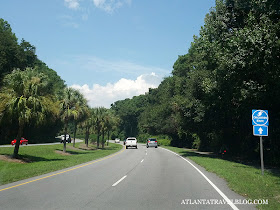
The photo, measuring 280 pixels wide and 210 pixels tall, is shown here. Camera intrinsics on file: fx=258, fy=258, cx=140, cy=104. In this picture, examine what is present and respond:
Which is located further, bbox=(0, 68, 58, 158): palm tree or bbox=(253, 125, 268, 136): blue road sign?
bbox=(0, 68, 58, 158): palm tree

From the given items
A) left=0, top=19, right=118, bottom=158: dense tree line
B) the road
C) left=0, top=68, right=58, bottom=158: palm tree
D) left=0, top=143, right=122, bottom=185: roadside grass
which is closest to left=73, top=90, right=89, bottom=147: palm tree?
left=0, top=19, right=118, bottom=158: dense tree line

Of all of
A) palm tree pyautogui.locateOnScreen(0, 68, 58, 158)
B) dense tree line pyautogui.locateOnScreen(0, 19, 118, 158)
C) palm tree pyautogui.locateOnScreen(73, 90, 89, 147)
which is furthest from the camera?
palm tree pyautogui.locateOnScreen(73, 90, 89, 147)

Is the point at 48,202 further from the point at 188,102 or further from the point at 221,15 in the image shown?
the point at 188,102

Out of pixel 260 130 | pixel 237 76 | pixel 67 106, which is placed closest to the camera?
pixel 260 130

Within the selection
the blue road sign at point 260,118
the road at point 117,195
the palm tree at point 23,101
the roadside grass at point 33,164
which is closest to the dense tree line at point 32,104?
the palm tree at point 23,101

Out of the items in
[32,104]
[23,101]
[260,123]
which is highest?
[23,101]

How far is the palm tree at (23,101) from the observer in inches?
838

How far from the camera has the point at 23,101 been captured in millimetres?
21516

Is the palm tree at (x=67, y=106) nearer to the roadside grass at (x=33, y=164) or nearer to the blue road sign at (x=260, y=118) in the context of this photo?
the roadside grass at (x=33, y=164)

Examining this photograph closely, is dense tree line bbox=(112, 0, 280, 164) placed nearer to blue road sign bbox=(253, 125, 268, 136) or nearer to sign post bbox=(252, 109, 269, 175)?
sign post bbox=(252, 109, 269, 175)

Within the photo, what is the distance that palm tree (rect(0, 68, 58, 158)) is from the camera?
69.8 ft

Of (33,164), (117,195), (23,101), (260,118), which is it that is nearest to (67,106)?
(23,101)

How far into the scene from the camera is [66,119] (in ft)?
112

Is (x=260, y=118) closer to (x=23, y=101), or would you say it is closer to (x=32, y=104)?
(x=32, y=104)
